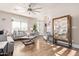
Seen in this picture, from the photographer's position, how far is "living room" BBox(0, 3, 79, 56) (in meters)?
3.23

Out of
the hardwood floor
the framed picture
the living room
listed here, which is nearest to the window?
the living room

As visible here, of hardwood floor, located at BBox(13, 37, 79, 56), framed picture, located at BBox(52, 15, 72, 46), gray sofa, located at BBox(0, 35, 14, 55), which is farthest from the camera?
framed picture, located at BBox(52, 15, 72, 46)

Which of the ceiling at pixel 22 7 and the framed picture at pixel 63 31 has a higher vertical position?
the ceiling at pixel 22 7

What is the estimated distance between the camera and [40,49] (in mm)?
3529

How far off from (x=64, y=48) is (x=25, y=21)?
157 centimetres

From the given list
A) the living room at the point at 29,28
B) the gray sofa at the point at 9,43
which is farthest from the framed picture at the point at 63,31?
the gray sofa at the point at 9,43

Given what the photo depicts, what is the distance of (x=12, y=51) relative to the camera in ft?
A: 10.4

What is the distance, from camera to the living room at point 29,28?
3.23 metres

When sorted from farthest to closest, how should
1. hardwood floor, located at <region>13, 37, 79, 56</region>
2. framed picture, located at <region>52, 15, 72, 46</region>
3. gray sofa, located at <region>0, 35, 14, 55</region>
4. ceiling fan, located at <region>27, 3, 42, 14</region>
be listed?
1. framed picture, located at <region>52, 15, 72, 46</region>
2. ceiling fan, located at <region>27, 3, 42, 14</region>
3. hardwood floor, located at <region>13, 37, 79, 56</region>
4. gray sofa, located at <region>0, 35, 14, 55</region>

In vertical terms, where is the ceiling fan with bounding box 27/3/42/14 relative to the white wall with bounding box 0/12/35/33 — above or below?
above

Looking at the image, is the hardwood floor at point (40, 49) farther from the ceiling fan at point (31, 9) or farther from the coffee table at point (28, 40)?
the ceiling fan at point (31, 9)

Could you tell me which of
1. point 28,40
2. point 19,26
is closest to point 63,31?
point 28,40

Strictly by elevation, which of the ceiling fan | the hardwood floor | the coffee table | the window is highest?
the ceiling fan

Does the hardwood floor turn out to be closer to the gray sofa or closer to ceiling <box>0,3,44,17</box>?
the gray sofa
